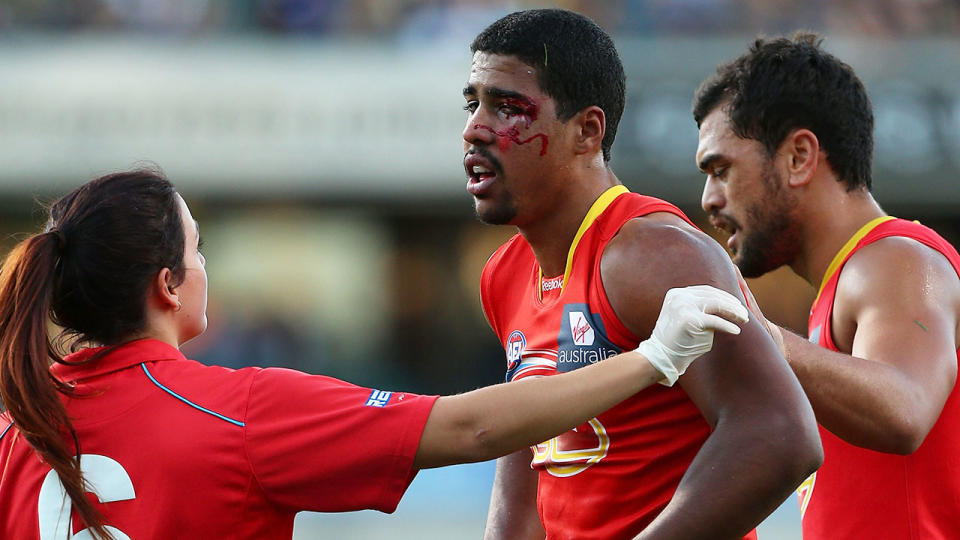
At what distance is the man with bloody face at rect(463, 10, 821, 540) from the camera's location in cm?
280

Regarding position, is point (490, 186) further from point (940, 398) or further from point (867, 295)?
point (940, 398)

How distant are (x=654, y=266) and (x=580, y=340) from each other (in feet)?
1.04

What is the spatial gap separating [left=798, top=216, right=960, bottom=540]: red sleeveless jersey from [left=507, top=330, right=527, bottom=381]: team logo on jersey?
102 centimetres

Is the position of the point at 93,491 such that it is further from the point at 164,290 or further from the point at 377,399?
the point at 377,399

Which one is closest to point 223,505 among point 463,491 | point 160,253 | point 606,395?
point 160,253

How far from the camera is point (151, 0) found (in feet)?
55.9

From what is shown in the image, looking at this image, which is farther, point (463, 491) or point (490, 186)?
point (463, 491)

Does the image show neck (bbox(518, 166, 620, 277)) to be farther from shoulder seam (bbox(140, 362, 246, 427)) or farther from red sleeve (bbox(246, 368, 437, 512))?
shoulder seam (bbox(140, 362, 246, 427))

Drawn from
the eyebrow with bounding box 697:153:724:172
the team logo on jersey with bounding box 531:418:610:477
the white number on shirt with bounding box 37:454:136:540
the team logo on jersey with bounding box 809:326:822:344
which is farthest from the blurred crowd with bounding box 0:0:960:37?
the white number on shirt with bounding box 37:454:136:540

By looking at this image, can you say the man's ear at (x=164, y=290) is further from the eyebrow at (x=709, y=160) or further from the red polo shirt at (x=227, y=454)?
the eyebrow at (x=709, y=160)

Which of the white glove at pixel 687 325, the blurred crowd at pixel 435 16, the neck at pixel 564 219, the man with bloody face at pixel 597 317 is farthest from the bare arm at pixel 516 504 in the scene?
the blurred crowd at pixel 435 16

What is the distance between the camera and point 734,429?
111 inches

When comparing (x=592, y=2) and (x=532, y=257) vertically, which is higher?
(x=592, y=2)

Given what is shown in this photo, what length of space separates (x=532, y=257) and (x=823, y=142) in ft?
3.66
